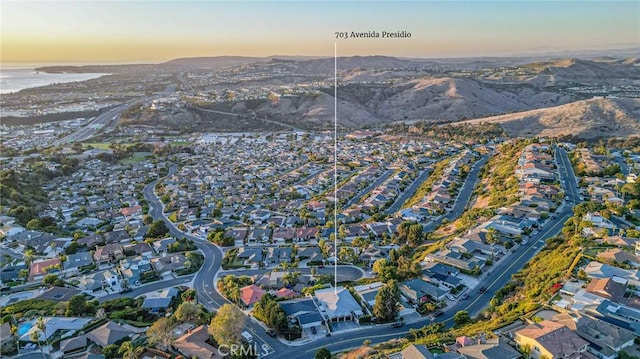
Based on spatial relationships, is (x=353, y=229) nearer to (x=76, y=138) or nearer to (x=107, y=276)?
(x=107, y=276)

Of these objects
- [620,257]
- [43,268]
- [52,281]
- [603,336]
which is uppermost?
[620,257]

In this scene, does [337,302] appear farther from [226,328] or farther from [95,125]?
[95,125]

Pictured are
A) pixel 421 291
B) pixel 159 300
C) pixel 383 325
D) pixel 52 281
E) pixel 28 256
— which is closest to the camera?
pixel 383 325

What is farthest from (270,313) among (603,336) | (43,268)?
(43,268)

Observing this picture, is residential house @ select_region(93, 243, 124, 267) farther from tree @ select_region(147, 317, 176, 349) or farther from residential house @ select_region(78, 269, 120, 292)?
tree @ select_region(147, 317, 176, 349)

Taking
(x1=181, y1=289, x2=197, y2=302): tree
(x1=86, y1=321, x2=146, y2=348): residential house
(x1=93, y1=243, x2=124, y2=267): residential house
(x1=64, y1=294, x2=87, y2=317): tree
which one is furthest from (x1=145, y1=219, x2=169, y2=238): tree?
(x1=86, y1=321, x2=146, y2=348): residential house

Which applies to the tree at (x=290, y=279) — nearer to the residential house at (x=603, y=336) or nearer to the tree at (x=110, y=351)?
the tree at (x=110, y=351)
